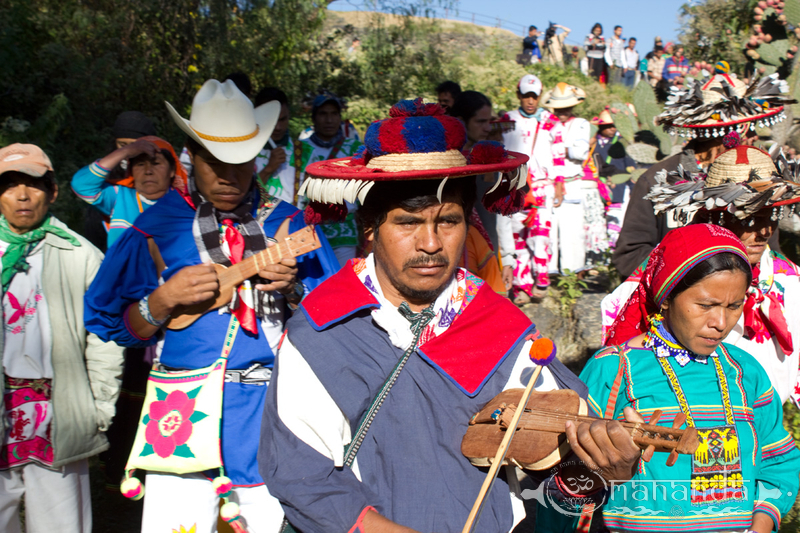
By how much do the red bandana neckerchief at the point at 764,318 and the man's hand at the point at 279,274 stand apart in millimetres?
2155

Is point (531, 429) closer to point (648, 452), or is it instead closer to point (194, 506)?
point (648, 452)

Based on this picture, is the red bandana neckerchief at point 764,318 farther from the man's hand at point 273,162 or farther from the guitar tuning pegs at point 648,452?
the man's hand at point 273,162

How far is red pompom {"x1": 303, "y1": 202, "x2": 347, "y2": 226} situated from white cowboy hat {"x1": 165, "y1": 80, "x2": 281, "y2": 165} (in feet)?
2.43

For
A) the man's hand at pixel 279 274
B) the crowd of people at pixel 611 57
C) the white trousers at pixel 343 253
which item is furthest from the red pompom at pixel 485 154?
the crowd of people at pixel 611 57

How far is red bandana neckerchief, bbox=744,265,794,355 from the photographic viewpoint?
10.5 feet

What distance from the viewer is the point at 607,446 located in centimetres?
169

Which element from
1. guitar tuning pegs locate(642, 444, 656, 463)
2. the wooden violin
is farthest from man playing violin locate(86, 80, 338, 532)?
guitar tuning pegs locate(642, 444, 656, 463)

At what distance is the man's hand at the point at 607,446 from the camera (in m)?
1.67

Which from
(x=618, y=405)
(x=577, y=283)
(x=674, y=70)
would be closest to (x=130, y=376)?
(x=618, y=405)

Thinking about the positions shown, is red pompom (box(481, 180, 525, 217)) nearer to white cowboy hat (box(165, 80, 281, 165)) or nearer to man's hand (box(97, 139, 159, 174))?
white cowboy hat (box(165, 80, 281, 165))

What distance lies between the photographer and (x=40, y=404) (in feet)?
11.1

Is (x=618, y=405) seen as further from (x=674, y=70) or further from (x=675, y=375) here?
(x=674, y=70)

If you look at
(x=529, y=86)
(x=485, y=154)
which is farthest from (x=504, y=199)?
(x=529, y=86)

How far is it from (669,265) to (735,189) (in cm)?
71
